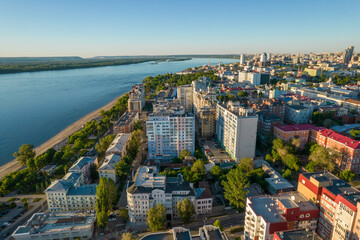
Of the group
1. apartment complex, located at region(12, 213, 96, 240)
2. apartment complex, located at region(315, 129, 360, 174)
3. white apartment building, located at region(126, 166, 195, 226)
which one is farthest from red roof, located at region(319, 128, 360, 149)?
apartment complex, located at region(12, 213, 96, 240)

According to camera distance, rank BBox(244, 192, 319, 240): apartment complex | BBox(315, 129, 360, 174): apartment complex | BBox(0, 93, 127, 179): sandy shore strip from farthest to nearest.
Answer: BBox(0, 93, 127, 179): sandy shore strip < BBox(315, 129, 360, 174): apartment complex < BBox(244, 192, 319, 240): apartment complex

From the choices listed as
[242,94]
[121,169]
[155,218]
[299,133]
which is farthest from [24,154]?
[242,94]

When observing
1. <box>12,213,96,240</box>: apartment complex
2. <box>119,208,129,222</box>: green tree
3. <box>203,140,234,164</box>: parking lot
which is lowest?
<box>203,140,234,164</box>: parking lot

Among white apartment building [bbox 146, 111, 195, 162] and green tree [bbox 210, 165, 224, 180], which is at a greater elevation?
white apartment building [bbox 146, 111, 195, 162]

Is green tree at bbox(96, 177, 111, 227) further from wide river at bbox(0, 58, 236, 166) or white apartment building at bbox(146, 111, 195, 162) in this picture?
wide river at bbox(0, 58, 236, 166)

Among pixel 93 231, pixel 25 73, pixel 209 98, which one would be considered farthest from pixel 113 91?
pixel 25 73

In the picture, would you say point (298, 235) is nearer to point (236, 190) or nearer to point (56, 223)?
point (236, 190)

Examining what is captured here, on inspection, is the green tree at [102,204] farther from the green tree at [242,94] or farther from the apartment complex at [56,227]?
the green tree at [242,94]

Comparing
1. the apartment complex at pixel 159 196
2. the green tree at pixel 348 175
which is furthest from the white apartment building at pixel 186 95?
the green tree at pixel 348 175
